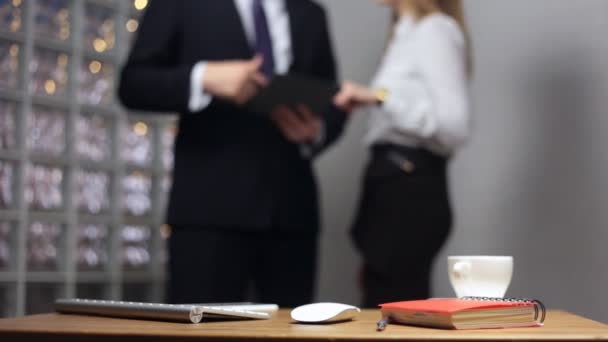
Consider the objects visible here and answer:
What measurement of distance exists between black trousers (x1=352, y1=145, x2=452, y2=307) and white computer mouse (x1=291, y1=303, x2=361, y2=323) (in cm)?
98

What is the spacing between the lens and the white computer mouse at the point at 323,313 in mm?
948

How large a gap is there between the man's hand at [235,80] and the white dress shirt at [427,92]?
34cm

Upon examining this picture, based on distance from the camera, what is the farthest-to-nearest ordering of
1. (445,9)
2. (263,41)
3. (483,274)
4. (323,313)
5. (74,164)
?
(74,164), (445,9), (263,41), (483,274), (323,313)

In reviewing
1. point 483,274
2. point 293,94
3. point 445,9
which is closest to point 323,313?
point 483,274

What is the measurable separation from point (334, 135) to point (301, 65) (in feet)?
0.68

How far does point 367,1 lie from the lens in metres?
3.13

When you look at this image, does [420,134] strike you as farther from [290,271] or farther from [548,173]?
[548,173]

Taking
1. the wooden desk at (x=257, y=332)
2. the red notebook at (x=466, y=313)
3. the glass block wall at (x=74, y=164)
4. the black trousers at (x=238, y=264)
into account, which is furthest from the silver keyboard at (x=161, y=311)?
the glass block wall at (x=74, y=164)

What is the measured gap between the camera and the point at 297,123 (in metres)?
1.99

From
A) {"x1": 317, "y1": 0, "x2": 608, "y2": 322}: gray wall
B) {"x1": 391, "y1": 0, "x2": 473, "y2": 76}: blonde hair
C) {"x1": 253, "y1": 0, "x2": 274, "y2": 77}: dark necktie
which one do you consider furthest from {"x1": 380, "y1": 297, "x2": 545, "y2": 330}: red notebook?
{"x1": 317, "y1": 0, "x2": 608, "y2": 322}: gray wall

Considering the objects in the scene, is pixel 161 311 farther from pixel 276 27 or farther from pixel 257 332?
pixel 276 27

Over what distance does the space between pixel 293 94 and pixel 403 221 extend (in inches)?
16.2

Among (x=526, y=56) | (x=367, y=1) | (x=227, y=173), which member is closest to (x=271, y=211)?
(x=227, y=173)

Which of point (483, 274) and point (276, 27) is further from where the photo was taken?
point (276, 27)
